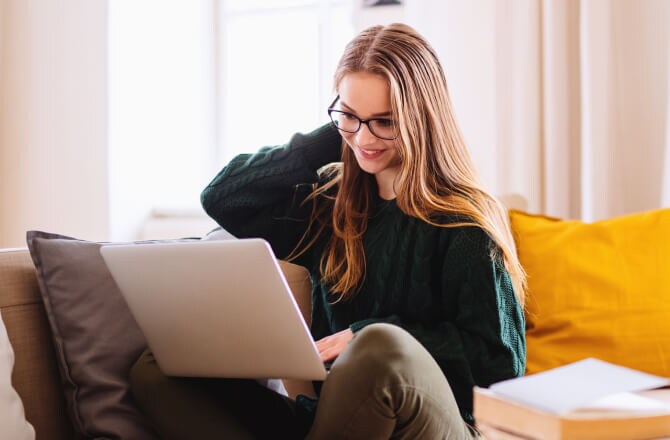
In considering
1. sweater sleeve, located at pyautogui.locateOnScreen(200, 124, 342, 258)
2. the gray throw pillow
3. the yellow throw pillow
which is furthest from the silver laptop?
the yellow throw pillow

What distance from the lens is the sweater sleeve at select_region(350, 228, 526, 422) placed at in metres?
1.17

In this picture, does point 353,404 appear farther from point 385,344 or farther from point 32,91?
point 32,91

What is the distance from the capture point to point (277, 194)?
1494mm

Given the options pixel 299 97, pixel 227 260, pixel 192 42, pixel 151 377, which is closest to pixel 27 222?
pixel 192 42

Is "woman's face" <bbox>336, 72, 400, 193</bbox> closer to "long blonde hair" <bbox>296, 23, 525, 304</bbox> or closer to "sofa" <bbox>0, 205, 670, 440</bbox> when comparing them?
"long blonde hair" <bbox>296, 23, 525, 304</bbox>

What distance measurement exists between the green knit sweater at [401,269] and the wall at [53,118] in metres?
0.99

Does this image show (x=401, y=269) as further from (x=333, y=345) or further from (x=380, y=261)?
(x=333, y=345)

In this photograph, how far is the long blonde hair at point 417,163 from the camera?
128 centimetres

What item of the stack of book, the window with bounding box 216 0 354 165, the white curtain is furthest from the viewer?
the window with bounding box 216 0 354 165

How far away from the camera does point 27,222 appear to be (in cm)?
249

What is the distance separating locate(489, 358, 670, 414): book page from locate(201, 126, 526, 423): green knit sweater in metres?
0.37

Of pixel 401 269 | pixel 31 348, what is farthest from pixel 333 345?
pixel 31 348

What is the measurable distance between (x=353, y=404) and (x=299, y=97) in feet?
5.88

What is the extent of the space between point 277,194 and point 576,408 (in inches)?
35.1
